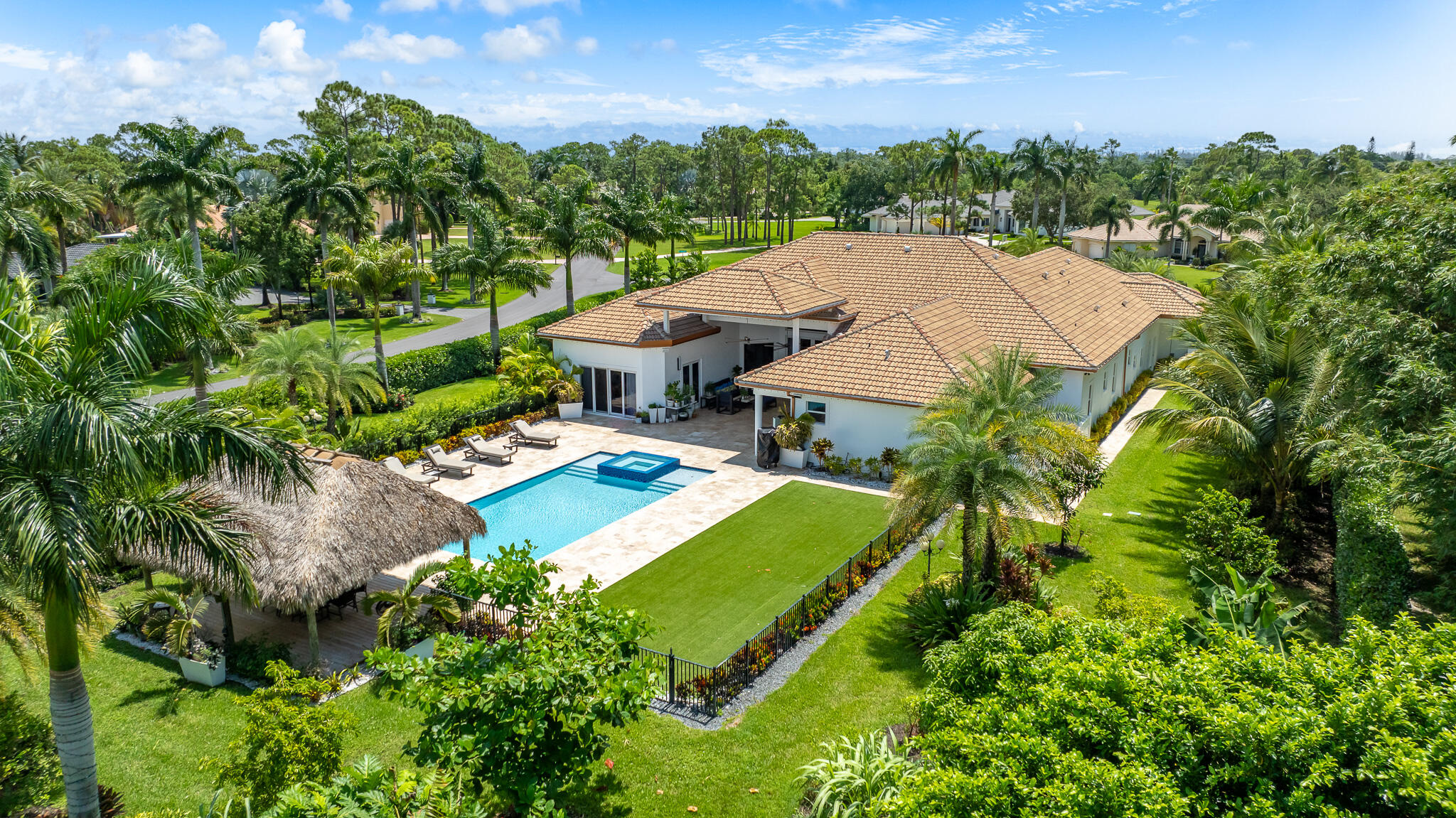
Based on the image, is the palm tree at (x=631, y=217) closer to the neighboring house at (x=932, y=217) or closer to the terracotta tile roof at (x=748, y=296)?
the terracotta tile roof at (x=748, y=296)

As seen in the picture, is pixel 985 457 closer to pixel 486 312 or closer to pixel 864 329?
pixel 864 329

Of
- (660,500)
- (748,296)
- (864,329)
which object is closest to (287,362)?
(660,500)

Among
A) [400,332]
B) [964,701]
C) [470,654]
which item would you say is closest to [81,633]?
[470,654]

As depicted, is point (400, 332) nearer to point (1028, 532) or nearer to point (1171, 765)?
point (1028, 532)

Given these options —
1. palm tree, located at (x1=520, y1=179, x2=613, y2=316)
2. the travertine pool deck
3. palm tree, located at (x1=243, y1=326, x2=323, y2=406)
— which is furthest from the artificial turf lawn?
palm tree, located at (x1=520, y1=179, x2=613, y2=316)

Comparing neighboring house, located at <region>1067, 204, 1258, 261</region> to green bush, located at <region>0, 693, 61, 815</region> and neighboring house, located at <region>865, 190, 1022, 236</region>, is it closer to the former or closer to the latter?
neighboring house, located at <region>865, 190, 1022, 236</region>

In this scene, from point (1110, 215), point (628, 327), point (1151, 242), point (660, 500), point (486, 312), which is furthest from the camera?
point (1151, 242)
